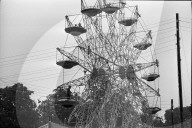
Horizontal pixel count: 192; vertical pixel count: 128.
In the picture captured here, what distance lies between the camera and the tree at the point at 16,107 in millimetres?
45794

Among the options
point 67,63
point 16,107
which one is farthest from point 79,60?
point 16,107

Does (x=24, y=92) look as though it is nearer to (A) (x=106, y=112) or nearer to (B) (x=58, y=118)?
(B) (x=58, y=118)

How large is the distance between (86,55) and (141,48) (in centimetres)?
397

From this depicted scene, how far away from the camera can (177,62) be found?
26.5 metres

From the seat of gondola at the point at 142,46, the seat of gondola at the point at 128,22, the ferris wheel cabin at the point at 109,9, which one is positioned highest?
the ferris wheel cabin at the point at 109,9

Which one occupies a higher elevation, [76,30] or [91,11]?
[91,11]

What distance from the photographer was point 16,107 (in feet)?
158

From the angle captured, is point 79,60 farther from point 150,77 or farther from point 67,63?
point 150,77

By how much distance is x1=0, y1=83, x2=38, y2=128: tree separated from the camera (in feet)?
150

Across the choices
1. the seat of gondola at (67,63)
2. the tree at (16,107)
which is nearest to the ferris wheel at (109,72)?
the seat of gondola at (67,63)

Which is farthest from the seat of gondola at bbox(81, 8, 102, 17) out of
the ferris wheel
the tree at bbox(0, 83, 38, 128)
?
the tree at bbox(0, 83, 38, 128)

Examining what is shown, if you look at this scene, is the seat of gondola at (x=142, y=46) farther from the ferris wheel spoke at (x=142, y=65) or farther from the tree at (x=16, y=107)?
the tree at (x=16, y=107)

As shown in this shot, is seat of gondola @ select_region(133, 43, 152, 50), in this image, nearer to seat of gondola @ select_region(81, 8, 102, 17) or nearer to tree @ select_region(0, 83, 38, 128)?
seat of gondola @ select_region(81, 8, 102, 17)

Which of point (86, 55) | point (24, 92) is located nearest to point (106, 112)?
point (86, 55)
